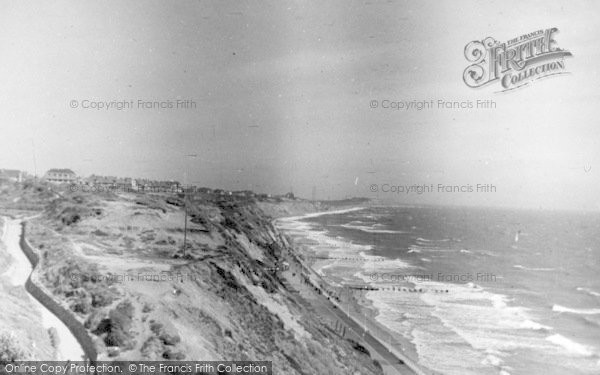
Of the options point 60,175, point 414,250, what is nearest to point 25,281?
point 414,250

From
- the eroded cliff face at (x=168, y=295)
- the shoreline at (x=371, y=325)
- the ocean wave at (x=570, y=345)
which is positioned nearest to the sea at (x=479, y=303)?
the ocean wave at (x=570, y=345)

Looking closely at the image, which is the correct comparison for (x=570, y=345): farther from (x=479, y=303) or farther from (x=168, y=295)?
(x=168, y=295)

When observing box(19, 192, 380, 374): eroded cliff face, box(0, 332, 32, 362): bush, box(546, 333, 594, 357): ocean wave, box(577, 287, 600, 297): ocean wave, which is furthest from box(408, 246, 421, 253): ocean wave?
box(0, 332, 32, 362): bush

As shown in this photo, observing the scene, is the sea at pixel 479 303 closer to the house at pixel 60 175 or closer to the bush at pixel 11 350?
the bush at pixel 11 350

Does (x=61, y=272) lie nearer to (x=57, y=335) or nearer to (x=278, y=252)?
(x=57, y=335)

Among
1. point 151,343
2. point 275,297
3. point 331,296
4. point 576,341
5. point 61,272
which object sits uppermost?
point 61,272

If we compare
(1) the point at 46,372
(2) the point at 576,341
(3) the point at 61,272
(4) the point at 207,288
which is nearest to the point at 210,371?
(1) the point at 46,372

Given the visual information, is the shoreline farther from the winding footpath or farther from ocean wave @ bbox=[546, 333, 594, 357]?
the winding footpath
